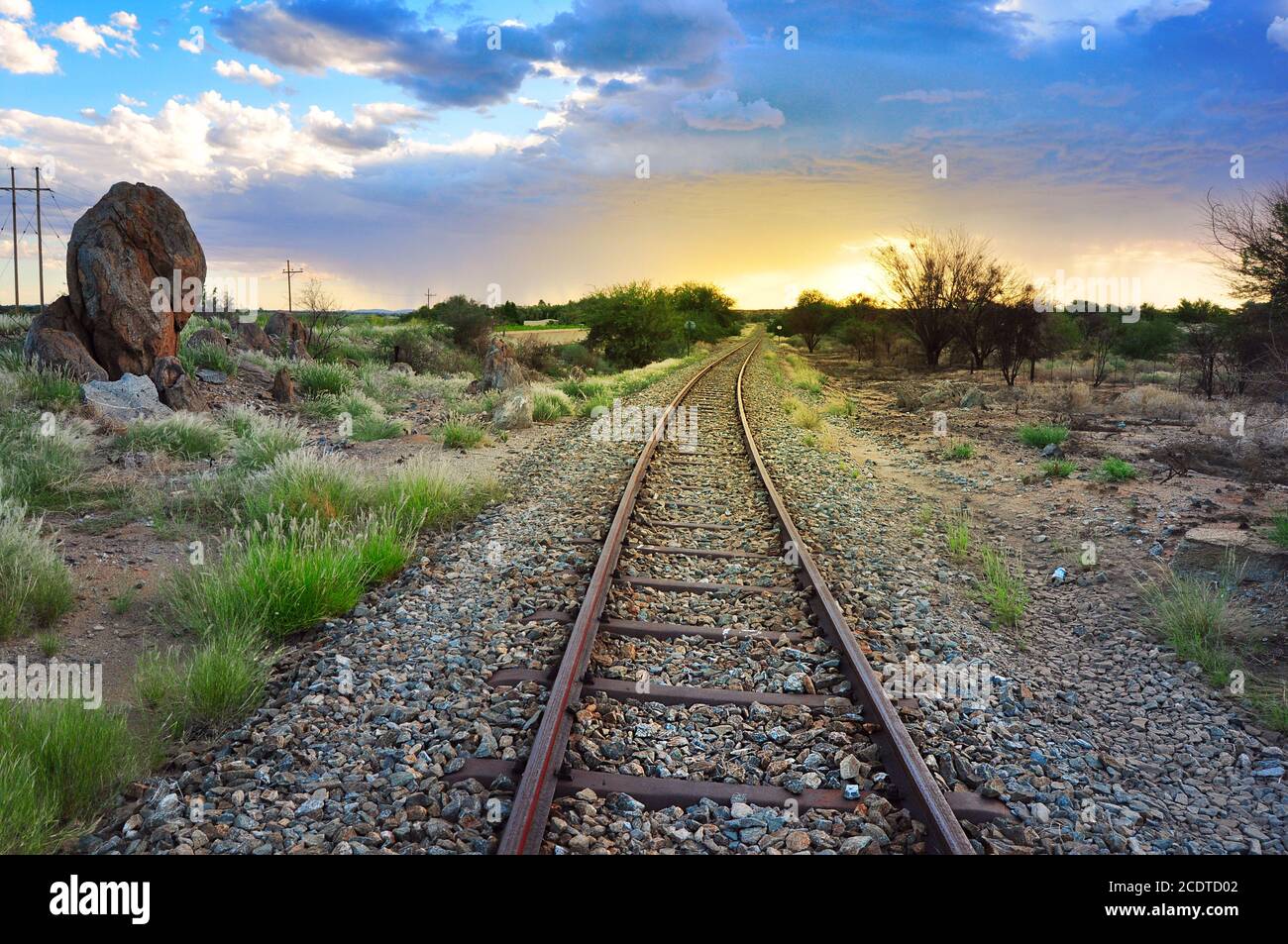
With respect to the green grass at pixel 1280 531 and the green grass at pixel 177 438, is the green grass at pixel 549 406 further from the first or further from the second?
the green grass at pixel 1280 531

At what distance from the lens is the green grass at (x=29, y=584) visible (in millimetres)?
5363

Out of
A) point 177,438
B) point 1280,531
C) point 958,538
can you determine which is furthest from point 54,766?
point 1280,531

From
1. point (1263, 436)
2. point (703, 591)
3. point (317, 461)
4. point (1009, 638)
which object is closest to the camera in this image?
point (1009, 638)

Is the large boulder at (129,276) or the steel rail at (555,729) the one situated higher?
the large boulder at (129,276)

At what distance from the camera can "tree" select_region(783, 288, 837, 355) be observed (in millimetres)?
66562

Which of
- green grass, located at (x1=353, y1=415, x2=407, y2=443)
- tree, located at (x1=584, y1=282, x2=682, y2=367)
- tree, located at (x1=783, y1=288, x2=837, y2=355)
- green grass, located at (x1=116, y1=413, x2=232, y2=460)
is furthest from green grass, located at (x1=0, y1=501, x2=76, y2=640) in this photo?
tree, located at (x1=783, y1=288, x2=837, y2=355)

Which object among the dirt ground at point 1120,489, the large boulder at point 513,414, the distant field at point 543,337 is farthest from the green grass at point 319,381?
the distant field at point 543,337

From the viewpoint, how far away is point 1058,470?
11.2 meters

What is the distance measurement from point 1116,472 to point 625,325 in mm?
33330

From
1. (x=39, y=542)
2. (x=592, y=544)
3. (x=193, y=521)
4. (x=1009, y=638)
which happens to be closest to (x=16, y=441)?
(x=193, y=521)

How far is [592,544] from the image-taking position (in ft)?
24.5

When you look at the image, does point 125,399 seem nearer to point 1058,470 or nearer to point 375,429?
point 375,429
